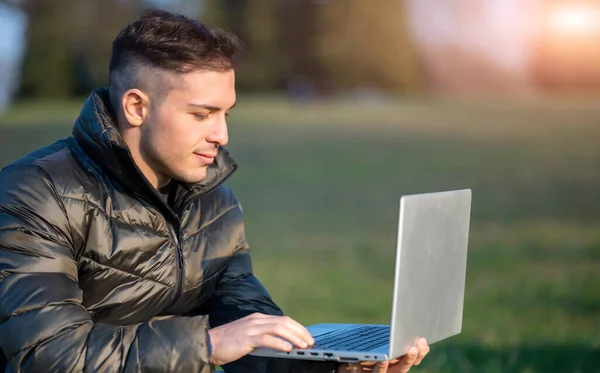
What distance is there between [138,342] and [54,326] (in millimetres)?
230

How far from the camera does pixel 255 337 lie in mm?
2889

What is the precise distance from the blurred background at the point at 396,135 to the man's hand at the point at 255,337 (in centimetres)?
191

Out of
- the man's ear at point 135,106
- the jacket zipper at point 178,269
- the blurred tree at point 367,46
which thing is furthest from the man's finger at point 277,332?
the blurred tree at point 367,46

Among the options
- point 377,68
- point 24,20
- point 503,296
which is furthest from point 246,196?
point 24,20

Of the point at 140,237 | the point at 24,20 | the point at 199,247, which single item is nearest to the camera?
the point at 140,237

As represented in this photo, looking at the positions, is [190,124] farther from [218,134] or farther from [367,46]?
[367,46]

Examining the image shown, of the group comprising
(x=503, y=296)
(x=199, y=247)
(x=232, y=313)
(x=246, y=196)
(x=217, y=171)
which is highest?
(x=217, y=171)

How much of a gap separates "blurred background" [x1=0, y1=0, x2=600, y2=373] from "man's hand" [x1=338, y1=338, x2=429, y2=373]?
5.94 feet

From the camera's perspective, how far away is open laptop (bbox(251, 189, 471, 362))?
284cm

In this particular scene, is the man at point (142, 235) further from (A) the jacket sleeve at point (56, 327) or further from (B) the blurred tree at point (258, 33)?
(B) the blurred tree at point (258, 33)

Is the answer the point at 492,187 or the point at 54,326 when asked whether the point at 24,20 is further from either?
the point at 54,326

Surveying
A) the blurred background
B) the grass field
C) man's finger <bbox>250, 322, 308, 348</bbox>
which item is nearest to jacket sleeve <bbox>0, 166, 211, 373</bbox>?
man's finger <bbox>250, 322, 308, 348</bbox>

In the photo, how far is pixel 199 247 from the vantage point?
3479mm

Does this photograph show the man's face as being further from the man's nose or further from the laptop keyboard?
the laptop keyboard
